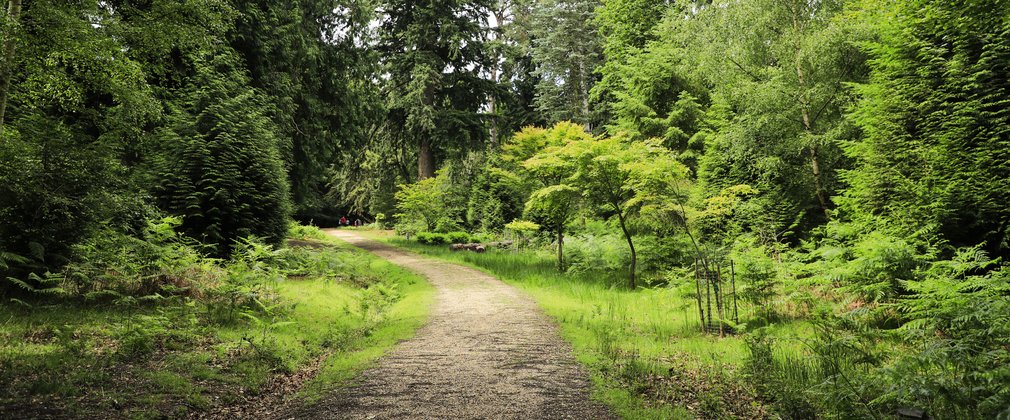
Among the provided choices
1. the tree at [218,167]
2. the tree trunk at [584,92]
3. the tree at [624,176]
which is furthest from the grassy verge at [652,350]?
the tree trunk at [584,92]

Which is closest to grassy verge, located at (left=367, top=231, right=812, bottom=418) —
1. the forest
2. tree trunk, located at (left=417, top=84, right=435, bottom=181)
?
the forest

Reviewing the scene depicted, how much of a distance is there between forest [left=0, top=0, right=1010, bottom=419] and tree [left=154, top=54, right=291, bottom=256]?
68 mm

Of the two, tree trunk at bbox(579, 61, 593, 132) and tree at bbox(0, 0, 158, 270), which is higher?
tree trunk at bbox(579, 61, 593, 132)

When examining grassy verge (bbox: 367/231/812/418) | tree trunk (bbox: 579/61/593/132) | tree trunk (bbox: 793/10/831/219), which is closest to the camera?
grassy verge (bbox: 367/231/812/418)

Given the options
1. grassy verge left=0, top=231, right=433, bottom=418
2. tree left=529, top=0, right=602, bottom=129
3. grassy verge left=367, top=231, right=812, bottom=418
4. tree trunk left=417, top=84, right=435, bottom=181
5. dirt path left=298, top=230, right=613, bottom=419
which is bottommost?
grassy verge left=367, top=231, right=812, bottom=418

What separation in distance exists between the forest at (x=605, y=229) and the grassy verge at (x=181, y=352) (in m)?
0.04

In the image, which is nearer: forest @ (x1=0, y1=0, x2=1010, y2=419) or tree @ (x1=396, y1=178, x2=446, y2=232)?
forest @ (x1=0, y1=0, x2=1010, y2=419)

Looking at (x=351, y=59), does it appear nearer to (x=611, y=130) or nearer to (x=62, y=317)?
(x=611, y=130)

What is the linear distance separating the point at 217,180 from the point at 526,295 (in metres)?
7.18

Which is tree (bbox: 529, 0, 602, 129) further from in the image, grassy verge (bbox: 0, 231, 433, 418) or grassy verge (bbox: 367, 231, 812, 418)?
grassy verge (bbox: 0, 231, 433, 418)

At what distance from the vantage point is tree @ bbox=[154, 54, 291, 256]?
33.3 ft

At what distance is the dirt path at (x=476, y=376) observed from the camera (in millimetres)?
4363

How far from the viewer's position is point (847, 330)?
671 centimetres

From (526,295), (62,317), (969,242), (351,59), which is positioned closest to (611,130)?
(526,295)
